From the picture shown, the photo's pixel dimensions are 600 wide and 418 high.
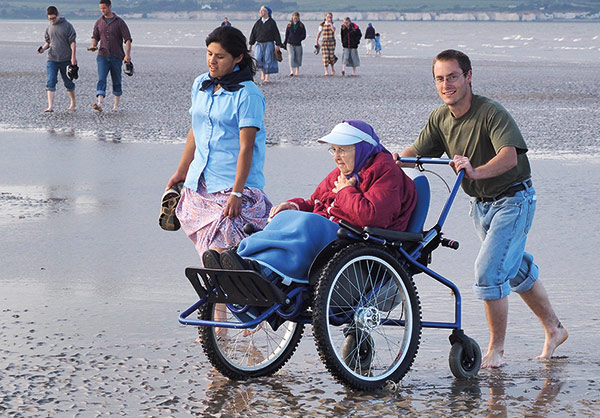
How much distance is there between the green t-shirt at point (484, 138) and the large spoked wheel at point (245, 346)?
1130mm

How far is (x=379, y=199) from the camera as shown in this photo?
482 centimetres

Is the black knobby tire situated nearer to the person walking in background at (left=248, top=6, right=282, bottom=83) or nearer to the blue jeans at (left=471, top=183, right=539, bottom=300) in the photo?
the blue jeans at (left=471, top=183, right=539, bottom=300)

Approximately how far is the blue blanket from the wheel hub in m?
0.33

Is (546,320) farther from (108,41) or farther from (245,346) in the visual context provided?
(108,41)

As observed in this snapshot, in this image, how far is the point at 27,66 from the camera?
33.8 meters

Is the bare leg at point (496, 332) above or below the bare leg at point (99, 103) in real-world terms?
above

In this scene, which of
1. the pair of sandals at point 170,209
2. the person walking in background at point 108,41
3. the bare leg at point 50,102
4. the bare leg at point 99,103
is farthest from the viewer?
the bare leg at point 50,102

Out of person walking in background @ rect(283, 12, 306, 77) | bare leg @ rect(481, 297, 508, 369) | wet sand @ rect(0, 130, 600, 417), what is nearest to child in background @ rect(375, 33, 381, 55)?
person walking in background @ rect(283, 12, 306, 77)

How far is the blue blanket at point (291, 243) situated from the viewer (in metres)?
4.67

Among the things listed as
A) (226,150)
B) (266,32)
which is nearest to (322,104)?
(266,32)

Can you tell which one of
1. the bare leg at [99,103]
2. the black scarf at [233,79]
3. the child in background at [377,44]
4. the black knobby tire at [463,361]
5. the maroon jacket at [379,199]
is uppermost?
the black scarf at [233,79]

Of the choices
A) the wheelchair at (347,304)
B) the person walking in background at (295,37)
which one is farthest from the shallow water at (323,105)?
the wheelchair at (347,304)

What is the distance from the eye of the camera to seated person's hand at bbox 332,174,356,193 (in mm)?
4968

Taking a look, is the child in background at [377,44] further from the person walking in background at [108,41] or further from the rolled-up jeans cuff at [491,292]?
the rolled-up jeans cuff at [491,292]
